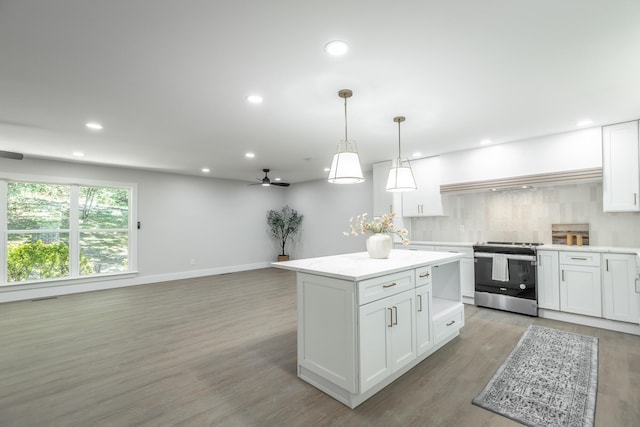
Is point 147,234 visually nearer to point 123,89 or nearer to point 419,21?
point 123,89

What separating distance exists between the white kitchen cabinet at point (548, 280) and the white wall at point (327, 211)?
11.8 feet

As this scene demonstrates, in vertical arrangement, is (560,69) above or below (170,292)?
above

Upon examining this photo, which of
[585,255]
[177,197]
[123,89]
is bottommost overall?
[585,255]

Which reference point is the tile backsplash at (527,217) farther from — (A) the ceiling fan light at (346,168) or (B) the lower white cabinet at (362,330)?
(A) the ceiling fan light at (346,168)

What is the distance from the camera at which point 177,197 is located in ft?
23.6

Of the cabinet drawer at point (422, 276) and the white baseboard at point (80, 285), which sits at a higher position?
the cabinet drawer at point (422, 276)

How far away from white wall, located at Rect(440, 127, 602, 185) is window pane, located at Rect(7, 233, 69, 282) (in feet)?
24.1

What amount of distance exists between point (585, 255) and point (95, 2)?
17.4 feet

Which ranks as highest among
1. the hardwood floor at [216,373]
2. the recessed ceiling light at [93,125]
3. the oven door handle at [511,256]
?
the recessed ceiling light at [93,125]

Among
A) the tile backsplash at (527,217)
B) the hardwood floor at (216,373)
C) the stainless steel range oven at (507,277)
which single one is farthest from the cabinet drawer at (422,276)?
the tile backsplash at (527,217)

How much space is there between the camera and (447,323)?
9.94 ft

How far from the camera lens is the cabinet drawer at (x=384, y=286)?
6.90 ft

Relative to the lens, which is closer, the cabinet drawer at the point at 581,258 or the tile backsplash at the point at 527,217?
the cabinet drawer at the point at 581,258

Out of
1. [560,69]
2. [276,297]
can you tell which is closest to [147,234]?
[276,297]
